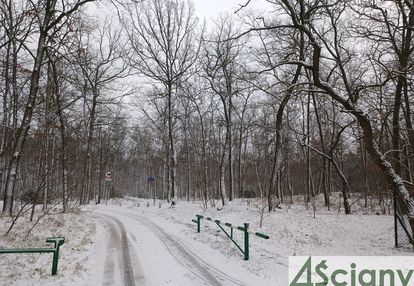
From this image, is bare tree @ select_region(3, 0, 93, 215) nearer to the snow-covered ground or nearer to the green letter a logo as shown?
the snow-covered ground

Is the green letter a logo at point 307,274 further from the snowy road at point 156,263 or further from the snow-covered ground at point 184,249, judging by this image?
the snowy road at point 156,263

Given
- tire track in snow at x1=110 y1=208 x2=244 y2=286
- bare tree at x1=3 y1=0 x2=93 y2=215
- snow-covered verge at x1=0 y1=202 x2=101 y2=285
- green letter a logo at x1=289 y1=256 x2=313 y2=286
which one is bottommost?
green letter a logo at x1=289 y1=256 x2=313 y2=286

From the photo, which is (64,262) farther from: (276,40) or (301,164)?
(301,164)

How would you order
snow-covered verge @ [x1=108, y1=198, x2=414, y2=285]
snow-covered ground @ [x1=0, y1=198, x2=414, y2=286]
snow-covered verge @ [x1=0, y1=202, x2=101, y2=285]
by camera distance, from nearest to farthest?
snow-covered verge @ [x1=0, y1=202, x2=101, y2=285]
snow-covered ground @ [x1=0, y1=198, x2=414, y2=286]
snow-covered verge @ [x1=108, y1=198, x2=414, y2=285]

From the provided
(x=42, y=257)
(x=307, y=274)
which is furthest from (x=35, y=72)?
(x=307, y=274)

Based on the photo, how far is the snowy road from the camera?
6820 millimetres

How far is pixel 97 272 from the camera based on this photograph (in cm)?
722

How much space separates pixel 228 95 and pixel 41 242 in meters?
15.8

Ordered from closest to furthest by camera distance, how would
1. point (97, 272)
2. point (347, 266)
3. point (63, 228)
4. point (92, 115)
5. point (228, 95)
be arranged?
point (97, 272), point (347, 266), point (63, 228), point (228, 95), point (92, 115)

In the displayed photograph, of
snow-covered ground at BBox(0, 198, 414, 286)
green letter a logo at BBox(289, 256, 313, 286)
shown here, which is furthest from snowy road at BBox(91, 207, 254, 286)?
green letter a logo at BBox(289, 256, 313, 286)

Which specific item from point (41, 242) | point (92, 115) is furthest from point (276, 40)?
point (92, 115)

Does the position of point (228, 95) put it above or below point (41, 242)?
above

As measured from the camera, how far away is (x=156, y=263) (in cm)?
809

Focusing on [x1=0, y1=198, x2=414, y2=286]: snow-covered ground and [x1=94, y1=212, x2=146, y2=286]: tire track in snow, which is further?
[x1=0, y1=198, x2=414, y2=286]: snow-covered ground
